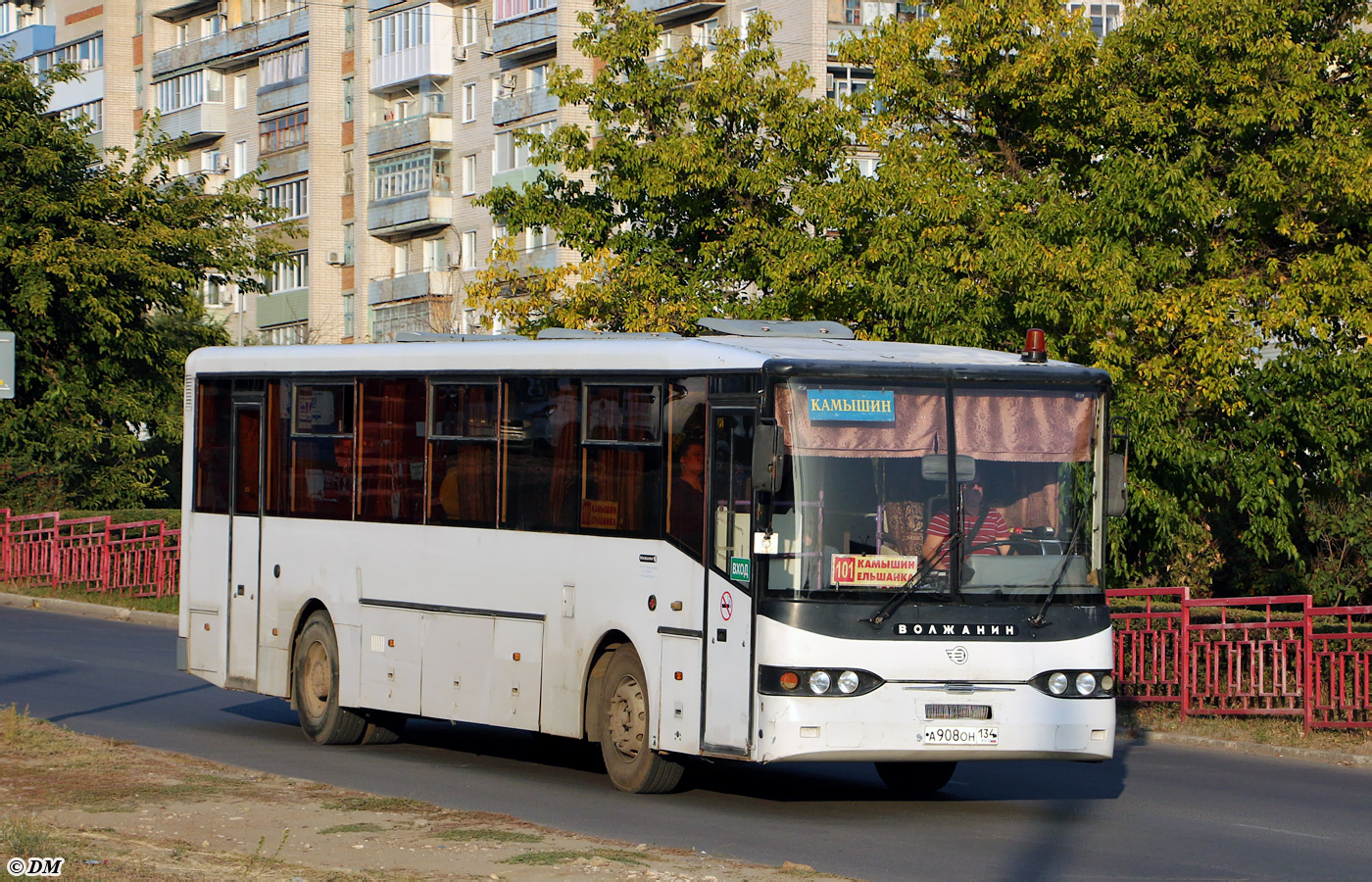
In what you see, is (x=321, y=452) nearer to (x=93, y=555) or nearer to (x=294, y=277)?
(x=93, y=555)

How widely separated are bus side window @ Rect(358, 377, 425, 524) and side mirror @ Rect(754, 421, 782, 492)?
4099 millimetres

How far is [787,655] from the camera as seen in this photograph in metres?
11.0

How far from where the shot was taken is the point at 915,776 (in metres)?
13.0

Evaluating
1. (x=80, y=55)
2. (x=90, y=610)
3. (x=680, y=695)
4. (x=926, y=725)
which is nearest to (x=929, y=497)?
(x=926, y=725)

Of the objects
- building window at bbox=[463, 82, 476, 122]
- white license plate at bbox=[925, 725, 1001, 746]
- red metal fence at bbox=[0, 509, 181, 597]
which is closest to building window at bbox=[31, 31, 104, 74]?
building window at bbox=[463, 82, 476, 122]

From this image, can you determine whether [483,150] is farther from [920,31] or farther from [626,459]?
[626,459]

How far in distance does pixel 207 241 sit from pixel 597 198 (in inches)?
697

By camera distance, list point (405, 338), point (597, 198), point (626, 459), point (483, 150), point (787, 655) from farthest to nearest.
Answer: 1. point (483, 150)
2. point (597, 198)
3. point (405, 338)
4. point (626, 459)
5. point (787, 655)

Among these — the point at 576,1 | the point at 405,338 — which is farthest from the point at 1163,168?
the point at 576,1

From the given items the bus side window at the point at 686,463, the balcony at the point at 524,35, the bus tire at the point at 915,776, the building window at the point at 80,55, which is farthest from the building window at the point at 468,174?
the bus side window at the point at 686,463

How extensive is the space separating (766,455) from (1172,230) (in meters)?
14.5

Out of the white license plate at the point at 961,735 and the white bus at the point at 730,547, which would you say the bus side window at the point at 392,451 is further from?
the white license plate at the point at 961,735

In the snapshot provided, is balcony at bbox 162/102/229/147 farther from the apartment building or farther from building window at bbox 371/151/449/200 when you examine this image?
building window at bbox 371/151/449/200

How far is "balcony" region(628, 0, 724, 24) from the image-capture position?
54719 mm
